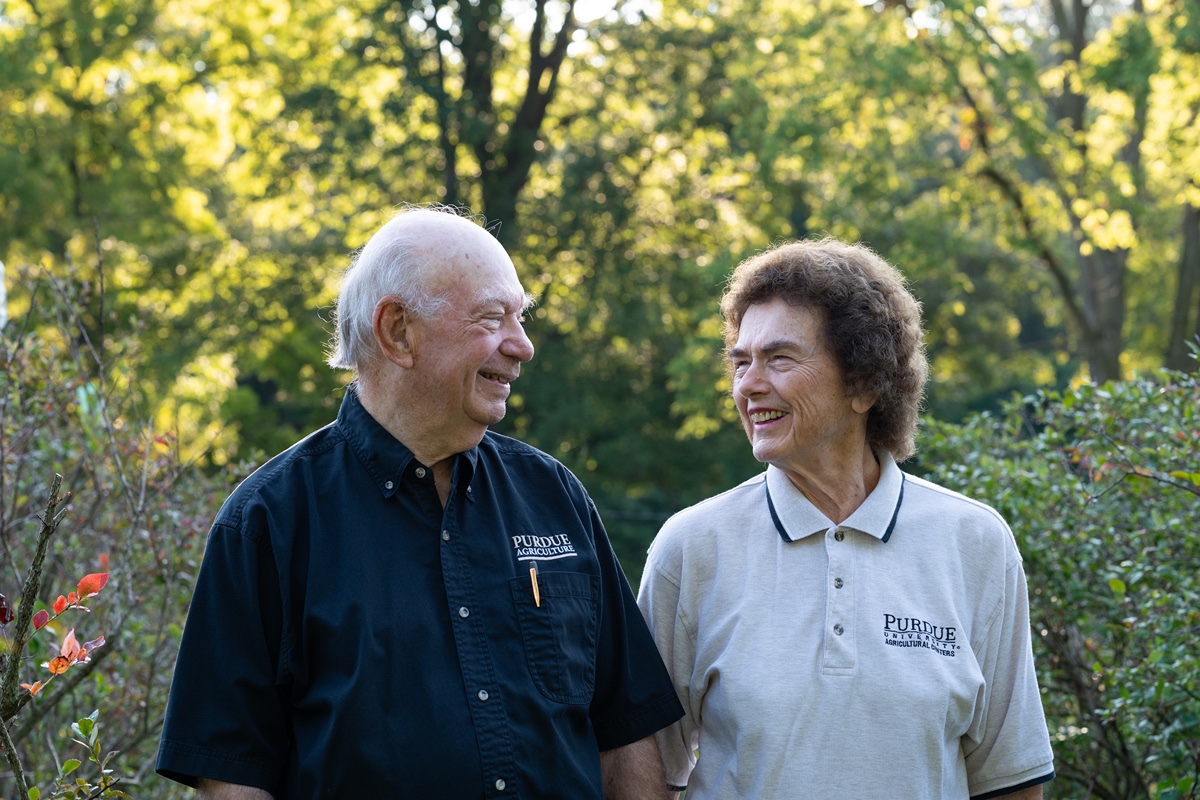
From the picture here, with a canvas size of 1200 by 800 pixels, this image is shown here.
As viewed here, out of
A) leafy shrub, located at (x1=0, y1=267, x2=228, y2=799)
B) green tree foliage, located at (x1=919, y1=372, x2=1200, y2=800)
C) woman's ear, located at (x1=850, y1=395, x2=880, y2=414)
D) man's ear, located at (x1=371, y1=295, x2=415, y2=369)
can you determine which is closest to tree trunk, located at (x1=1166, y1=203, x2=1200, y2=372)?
green tree foliage, located at (x1=919, y1=372, x2=1200, y2=800)

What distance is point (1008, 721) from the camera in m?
2.66

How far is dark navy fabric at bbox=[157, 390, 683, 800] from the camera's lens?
7.37 feet

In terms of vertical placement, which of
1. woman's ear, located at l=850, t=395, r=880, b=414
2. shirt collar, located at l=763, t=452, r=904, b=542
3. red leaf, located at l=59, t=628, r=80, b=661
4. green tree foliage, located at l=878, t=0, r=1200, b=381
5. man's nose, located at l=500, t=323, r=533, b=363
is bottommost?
red leaf, located at l=59, t=628, r=80, b=661

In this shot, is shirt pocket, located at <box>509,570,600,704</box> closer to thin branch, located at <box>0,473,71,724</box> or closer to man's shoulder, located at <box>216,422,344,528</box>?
man's shoulder, located at <box>216,422,344,528</box>

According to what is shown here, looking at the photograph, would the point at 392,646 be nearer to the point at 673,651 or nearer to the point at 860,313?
the point at 673,651

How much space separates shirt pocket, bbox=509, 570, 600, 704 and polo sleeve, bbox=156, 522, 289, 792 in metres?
0.49

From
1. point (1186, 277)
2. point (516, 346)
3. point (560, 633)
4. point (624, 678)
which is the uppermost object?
point (1186, 277)

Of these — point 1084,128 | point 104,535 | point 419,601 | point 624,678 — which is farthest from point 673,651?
point 1084,128

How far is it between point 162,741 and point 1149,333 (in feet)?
72.1

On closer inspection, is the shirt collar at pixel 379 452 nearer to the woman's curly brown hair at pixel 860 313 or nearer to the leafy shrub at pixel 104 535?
the woman's curly brown hair at pixel 860 313

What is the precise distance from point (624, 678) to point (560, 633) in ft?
0.73

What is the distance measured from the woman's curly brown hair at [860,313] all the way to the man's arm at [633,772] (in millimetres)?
903

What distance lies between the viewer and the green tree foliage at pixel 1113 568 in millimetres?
3693

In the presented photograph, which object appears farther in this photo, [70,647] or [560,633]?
[560,633]
